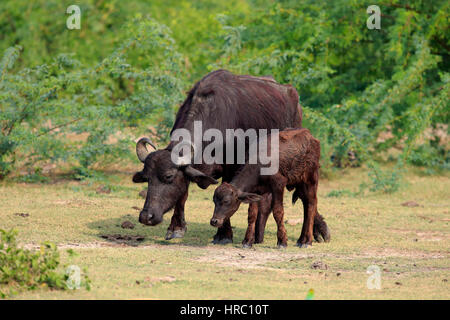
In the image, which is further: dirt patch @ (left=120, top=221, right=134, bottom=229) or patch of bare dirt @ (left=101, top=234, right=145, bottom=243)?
dirt patch @ (left=120, top=221, right=134, bottom=229)

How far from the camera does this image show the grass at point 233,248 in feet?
21.4

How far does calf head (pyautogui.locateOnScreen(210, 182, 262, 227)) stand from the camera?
27.5ft

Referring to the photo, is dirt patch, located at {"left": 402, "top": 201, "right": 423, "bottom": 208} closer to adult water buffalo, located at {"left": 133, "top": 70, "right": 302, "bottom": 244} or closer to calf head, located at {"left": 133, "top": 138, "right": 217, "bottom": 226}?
adult water buffalo, located at {"left": 133, "top": 70, "right": 302, "bottom": 244}

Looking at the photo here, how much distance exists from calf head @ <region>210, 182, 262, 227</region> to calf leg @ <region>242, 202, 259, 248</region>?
46cm

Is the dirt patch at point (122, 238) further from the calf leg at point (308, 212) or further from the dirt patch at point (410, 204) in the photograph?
the dirt patch at point (410, 204)

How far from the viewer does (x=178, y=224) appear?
9.37 meters

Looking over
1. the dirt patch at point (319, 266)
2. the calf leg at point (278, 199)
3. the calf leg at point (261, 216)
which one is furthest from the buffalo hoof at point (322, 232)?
the dirt patch at point (319, 266)

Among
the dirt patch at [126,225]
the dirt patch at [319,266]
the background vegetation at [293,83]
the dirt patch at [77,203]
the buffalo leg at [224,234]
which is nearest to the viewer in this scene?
the dirt patch at [319,266]

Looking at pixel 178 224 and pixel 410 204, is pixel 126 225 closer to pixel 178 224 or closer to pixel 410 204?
pixel 178 224

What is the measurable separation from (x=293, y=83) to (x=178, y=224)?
5834mm

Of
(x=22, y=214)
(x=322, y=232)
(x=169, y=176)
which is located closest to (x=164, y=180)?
(x=169, y=176)

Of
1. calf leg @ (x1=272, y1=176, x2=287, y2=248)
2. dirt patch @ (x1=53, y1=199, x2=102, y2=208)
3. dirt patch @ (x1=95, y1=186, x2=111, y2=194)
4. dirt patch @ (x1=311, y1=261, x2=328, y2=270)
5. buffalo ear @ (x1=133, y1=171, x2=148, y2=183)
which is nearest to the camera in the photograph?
dirt patch @ (x1=311, y1=261, x2=328, y2=270)

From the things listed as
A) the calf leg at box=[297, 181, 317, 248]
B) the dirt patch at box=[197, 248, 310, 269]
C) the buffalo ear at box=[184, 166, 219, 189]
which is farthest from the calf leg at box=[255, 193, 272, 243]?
the buffalo ear at box=[184, 166, 219, 189]

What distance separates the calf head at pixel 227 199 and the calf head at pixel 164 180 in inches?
10.5
